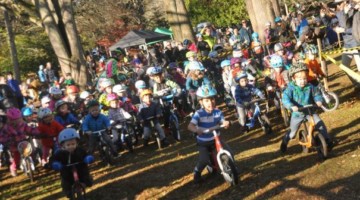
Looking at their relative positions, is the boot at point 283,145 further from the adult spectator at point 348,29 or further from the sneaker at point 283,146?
the adult spectator at point 348,29

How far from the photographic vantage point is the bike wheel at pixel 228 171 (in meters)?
7.43

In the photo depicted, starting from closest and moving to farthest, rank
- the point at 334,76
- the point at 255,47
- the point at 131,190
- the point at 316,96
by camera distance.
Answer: the point at 316,96
the point at 131,190
the point at 334,76
the point at 255,47

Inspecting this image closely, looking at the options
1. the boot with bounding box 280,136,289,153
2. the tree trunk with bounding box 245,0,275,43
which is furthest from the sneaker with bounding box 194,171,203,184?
the tree trunk with bounding box 245,0,275,43

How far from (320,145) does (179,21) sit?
16.6 meters

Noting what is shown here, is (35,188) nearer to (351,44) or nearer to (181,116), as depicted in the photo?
(181,116)

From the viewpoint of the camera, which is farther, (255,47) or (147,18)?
(147,18)

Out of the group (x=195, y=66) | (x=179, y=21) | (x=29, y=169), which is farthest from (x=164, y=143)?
(x=179, y=21)

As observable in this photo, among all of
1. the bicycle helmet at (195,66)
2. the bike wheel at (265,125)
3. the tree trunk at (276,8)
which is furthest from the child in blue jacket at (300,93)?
the tree trunk at (276,8)

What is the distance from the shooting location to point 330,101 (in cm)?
1156

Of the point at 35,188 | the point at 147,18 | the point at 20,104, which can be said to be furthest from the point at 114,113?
the point at 147,18

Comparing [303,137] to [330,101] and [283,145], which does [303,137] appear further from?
[330,101]

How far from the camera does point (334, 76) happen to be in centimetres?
1698

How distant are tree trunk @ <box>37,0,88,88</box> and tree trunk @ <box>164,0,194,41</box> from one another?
5.62m

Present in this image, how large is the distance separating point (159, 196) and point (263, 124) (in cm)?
396
